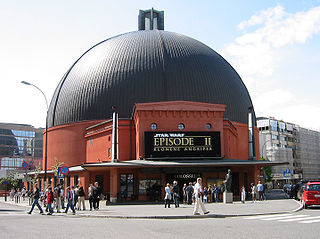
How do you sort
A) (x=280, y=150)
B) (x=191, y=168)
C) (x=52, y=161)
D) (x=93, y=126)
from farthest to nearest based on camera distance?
(x=280, y=150)
(x=52, y=161)
(x=93, y=126)
(x=191, y=168)

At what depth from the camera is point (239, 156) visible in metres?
47.7

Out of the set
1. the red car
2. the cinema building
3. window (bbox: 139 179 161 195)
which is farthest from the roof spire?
the red car

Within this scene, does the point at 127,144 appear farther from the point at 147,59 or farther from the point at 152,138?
the point at 147,59

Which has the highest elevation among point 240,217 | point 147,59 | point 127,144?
point 147,59

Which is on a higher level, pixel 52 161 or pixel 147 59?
pixel 147 59

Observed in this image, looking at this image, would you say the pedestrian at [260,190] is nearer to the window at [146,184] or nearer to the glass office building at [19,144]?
the window at [146,184]

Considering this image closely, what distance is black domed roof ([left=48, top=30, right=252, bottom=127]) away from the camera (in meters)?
43.8

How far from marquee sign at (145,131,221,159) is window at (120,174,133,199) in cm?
276

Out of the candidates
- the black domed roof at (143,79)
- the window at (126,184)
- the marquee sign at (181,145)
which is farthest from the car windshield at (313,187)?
the black domed roof at (143,79)

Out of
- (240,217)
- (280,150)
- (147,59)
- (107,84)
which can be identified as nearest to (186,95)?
(147,59)

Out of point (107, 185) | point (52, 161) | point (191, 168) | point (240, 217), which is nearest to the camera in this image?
point (240, 217)

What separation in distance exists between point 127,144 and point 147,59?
38.8ft

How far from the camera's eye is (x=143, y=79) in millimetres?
44031

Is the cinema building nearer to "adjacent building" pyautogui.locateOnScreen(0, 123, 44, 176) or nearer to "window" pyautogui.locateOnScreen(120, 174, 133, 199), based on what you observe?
"window" pyautogui.locateOnScreen(120, 174, 133, 199)
